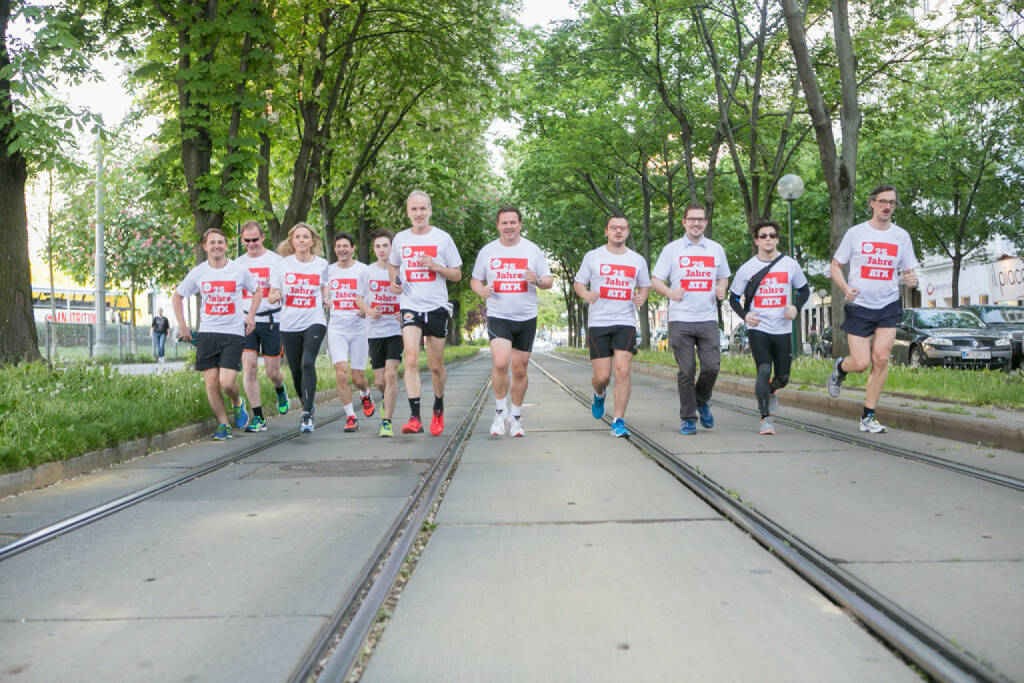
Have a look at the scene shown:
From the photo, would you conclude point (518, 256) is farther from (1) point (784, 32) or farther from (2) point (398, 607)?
(1) point (784, 32)

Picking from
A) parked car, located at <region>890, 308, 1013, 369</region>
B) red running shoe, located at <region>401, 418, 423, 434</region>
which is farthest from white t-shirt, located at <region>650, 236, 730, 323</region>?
parked car, located at <region>890, 308, 1013, 369</region>

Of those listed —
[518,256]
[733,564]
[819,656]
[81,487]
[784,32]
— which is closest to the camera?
[819,656]

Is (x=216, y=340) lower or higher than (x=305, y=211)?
lower

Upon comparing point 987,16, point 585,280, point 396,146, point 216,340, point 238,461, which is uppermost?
point 987,16

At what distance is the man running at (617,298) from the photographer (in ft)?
28.5

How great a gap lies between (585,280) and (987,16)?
14.6 m

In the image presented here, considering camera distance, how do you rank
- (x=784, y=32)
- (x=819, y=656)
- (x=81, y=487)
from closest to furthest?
1. (x=819, y=656)
2. (x=81, y=487)
3. (x=784, y=32)

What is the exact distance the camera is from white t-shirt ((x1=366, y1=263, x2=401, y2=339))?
379 inches

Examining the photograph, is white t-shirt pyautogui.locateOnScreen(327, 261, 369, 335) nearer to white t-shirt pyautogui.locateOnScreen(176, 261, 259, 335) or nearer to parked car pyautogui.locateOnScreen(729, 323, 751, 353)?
white t-shirt pyautogui.locateOnScreen(176, 261, 259, 335)

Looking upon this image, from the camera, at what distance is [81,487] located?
6441 millimetres

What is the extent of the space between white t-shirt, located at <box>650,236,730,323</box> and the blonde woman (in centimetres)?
342

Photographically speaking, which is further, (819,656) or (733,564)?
(733,564)

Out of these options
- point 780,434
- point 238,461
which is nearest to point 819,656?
point 238,461

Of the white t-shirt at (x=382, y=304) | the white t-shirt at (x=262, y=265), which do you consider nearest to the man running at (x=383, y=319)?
the white t-shirt at (x=382, y=304)
